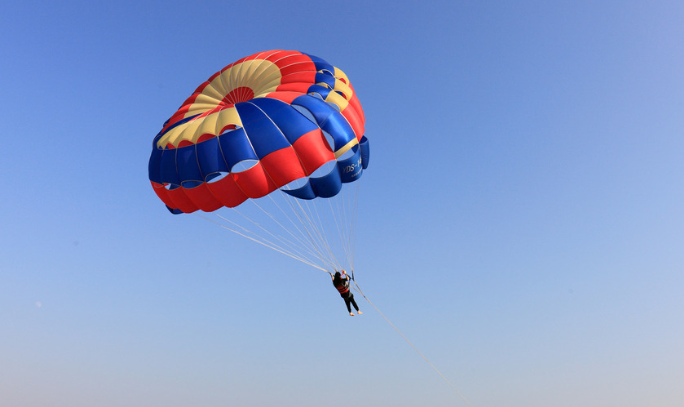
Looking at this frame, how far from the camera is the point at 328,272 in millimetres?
13977

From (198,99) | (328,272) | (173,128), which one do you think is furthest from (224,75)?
(328,272)

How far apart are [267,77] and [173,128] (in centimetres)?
344

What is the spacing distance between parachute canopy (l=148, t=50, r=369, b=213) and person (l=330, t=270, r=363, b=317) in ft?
8.42

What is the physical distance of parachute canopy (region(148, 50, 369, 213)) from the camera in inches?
496

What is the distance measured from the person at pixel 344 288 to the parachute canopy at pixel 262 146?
2.57 m

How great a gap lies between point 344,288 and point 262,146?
483cm

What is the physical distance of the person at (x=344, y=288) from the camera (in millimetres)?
13883

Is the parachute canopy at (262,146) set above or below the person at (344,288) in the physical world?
above

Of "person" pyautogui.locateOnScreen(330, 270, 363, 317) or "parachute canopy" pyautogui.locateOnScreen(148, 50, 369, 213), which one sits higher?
"parachute canopy" pyautogui.locateOnScreen(148, 50, 369, 213)

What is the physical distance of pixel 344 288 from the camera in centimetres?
1395

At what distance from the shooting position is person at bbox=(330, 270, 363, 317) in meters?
13.9

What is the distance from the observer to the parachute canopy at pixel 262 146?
1259 cm

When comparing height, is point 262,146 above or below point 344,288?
above

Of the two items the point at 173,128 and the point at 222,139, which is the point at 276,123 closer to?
the point at 222,139
